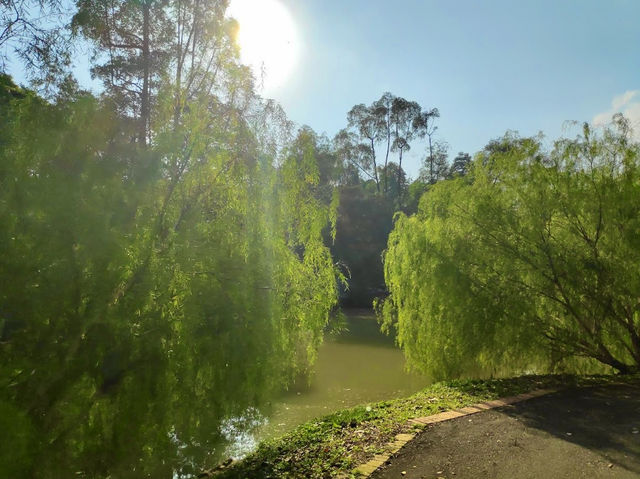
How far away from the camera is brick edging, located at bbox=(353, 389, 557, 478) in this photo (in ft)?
13.7

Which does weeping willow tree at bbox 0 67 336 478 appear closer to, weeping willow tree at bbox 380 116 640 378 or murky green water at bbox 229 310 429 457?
murky green water at bbox 229 310 429 457

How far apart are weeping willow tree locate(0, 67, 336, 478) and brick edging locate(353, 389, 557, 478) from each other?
3.86ft

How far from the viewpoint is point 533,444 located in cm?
461

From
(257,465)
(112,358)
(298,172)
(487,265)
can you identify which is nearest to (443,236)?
(487,265)

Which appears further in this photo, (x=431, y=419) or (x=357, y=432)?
(x=431, y=419)

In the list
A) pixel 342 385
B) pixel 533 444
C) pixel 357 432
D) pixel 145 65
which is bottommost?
pixel 342 385

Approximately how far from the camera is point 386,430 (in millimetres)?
5277

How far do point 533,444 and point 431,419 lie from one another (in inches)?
50.8

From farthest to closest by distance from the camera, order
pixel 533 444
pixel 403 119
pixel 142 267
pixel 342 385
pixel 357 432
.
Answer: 1. pixel 403 119
2. pixel 342 385
3. pixel 357 432
4. pixel 533 444
5. pixel 142 267

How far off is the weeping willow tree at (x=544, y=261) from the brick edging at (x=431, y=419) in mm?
1435

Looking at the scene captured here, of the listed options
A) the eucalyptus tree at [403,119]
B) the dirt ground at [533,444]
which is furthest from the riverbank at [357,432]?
the eucalyptus tree at [403,119]

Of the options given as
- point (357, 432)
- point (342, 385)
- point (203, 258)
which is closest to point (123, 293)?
point (203, 258)

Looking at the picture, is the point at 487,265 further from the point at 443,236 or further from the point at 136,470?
the point at 136,470

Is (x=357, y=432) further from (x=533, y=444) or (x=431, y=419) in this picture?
(x=533, y=444)
